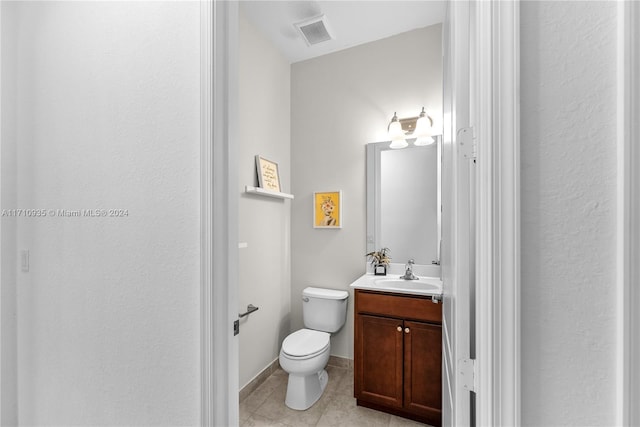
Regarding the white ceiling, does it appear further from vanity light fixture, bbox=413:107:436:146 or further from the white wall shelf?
the white wall shelf

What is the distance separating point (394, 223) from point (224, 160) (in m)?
1.74

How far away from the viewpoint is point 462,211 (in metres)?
0.77

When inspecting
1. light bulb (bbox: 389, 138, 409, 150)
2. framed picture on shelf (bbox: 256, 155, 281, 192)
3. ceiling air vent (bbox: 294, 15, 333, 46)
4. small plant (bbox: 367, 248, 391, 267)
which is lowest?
small plant (bbox: 367, 248, 391, 267)

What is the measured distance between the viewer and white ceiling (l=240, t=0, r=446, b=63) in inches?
79.3

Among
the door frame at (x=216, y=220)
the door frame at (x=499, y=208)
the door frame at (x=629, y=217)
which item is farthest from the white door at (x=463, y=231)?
the door frame at (x=216, y=220)

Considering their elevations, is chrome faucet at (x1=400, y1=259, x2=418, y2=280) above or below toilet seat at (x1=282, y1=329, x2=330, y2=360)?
above

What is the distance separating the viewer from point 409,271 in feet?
7.29

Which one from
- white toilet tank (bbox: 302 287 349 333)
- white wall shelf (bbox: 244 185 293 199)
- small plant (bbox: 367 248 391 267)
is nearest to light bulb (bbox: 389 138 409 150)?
small plant (bbox: 367 248 391 267)

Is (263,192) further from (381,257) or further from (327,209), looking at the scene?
(381,257)

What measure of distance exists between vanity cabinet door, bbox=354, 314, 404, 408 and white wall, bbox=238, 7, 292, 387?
2.60 feet

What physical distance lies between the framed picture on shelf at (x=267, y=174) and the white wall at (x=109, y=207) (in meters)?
1.20

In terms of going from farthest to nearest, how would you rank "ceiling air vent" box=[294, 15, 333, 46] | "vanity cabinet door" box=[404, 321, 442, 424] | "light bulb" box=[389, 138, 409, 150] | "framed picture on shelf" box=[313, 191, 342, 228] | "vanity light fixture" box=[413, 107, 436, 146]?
"framed picture on shelf" box=[313, 191, 342, 228] → "light bulb" box=[389, 138, 409, 150] → "vanity light fixture" box=[413, 107, 436, 146] → "ceiling air vent" box=[294, 15, 333, 46] → "vanity cabinet door" box=[404, 321, 442, 424]

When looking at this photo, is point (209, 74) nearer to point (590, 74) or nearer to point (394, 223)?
point (590, 74)

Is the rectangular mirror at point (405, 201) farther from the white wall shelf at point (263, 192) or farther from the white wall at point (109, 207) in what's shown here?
the white wall at point (109, 207)
